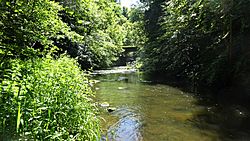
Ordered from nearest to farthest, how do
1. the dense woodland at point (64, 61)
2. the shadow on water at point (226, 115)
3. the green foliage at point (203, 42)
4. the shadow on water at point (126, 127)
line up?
the dense woodland at point (64, 61), the shadow on water at point (126, 127), the shadow on water at point (226, 115), the green foliage at point (203, 42)

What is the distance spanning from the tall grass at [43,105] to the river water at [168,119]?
4.54ft

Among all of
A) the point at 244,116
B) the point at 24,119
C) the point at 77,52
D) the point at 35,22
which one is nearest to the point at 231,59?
the point at 244,116

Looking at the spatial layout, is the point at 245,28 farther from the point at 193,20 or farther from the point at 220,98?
the point at 193,20

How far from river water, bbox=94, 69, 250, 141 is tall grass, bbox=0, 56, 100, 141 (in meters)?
1.38

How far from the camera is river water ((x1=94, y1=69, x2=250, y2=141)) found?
722cm

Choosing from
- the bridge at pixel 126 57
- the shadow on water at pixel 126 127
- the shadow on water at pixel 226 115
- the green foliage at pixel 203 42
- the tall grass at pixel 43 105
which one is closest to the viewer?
the tall grass at pixel 43 105

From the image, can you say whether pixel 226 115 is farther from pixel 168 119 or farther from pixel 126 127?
pixel 126 127

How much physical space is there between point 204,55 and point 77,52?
420 inches

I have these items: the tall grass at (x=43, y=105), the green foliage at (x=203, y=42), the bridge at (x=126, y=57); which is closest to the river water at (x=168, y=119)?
the tall grass at (x=43, y=105)

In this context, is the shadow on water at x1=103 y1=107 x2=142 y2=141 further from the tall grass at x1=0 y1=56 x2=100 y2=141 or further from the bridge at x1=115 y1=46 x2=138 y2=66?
the bridge at x1=115 y1=46 x2=138 y2=66

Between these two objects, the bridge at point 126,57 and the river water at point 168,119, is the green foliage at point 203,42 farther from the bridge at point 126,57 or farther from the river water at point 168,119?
the bridge at point 126,57

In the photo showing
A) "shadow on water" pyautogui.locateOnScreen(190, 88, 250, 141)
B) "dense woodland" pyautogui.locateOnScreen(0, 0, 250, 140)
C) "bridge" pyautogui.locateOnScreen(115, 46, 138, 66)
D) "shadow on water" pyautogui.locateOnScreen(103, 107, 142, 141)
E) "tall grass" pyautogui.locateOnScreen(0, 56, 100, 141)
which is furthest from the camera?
"bridge" pyautogui.locateOnScreen(115, 46, 138, 66)

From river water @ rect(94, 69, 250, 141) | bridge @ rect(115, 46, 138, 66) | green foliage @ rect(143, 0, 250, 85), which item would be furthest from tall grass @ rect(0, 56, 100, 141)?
bridge @ rect(115, 46, 138, 66)

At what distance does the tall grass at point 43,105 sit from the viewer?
3.83m
